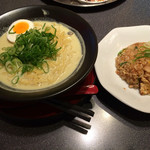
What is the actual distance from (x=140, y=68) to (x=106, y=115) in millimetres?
544

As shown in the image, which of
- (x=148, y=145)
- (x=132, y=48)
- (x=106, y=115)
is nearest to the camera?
(x=148, y=145)

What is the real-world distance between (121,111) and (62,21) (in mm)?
1135

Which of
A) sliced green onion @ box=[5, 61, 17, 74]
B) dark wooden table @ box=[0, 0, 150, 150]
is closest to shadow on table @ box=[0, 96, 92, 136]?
dark wooden table @ box=[0, 0, 150, 150]

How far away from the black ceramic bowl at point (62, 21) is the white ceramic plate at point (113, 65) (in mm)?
240

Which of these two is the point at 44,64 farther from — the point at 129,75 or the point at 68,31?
the point at 129,75

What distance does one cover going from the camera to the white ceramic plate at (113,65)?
1323 millimetres

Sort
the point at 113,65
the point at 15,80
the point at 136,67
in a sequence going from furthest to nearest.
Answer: the point at 113,65 → the point at 136,67 → the point at 15,80

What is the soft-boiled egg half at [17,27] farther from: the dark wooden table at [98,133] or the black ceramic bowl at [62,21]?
the dark wooden table at [98,133]

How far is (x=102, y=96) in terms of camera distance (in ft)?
4.81

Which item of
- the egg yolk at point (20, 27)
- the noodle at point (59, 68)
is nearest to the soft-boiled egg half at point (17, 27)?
the egg yolk at point (20, 27)

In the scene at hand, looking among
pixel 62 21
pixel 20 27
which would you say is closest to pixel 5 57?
pixel 20 27

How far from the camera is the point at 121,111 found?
137 cm

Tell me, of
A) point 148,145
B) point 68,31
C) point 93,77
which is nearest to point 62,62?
point 93,77

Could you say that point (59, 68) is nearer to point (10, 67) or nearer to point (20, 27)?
point (10, 67)
